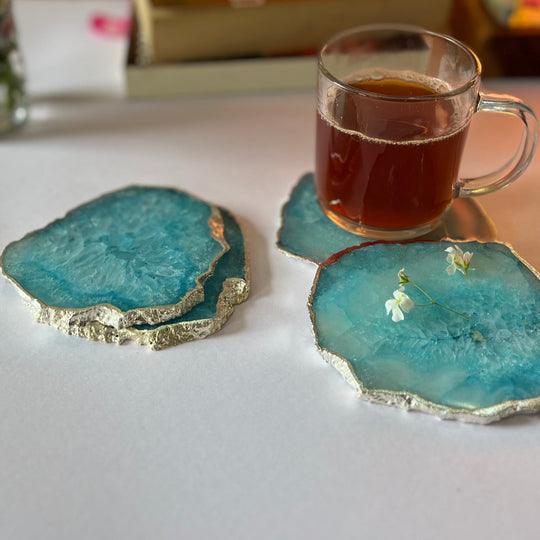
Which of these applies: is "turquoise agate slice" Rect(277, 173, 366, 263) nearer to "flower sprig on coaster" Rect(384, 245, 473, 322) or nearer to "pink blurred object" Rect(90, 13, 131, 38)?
"flower sprig on coaster" Rect(384, 245, 473, 322)

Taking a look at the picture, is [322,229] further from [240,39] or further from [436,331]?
[240,39]

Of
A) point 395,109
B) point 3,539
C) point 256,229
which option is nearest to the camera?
point 3,539

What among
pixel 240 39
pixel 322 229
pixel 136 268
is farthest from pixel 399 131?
pixel 240 39

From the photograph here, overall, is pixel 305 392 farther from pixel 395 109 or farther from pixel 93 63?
pixel 93 63

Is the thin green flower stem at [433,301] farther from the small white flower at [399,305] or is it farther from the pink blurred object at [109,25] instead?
the pink blurred object at [109,25]

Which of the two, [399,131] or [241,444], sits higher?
[399,131]

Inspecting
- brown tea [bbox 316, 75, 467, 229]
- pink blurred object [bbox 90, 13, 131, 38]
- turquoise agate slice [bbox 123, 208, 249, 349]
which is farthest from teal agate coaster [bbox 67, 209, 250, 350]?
pink blurred object [bbox 90, 13, 131, 38]

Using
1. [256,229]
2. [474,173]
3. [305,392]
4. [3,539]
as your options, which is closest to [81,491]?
[3,539]
